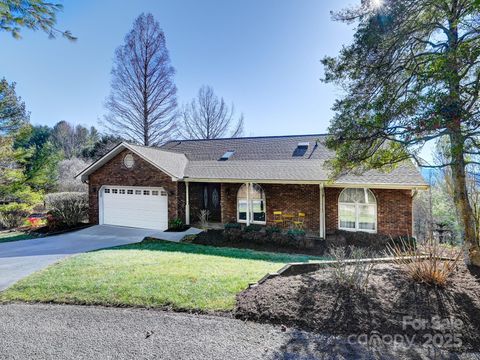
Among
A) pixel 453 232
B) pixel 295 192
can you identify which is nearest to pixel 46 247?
pixel 295 192

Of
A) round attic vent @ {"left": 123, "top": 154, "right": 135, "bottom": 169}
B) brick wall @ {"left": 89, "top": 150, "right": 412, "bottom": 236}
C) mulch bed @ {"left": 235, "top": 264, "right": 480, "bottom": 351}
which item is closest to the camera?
mulch bed @ {"left": 235, "top": 264, "right": 480, "bottom": 351}

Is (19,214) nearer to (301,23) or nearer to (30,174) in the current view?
(30,174)

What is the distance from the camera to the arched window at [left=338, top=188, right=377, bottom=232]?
12.4 meters

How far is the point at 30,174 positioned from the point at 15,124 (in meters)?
3.72

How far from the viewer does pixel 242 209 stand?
48.7 feet

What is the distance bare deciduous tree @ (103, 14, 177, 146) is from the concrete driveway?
12671 mm

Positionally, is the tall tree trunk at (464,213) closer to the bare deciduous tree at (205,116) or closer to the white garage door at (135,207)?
the white garage door at (135,207)

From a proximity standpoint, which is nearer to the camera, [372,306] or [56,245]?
[372,306]

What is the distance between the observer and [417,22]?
5949 mm

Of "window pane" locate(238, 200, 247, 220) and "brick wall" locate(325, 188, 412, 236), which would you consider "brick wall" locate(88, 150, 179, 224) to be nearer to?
"window pane" locate(238, 200, 247, 220)

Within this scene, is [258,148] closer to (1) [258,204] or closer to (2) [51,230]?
(1) [258,204]

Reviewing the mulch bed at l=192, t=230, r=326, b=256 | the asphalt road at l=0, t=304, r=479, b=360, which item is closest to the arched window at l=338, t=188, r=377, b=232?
the mulch bed at l=192, t=230, r=326, b=256

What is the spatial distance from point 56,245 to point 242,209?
8.53m

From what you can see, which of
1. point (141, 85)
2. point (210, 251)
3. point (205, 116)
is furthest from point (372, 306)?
point (205, 116)
